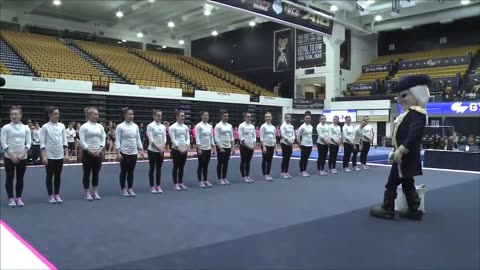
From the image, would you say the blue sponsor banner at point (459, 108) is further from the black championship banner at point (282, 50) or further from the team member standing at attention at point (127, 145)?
the team member standing at attention at point (127, 145)

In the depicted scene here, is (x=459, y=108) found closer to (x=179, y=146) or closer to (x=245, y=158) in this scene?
(x=245, y=158)

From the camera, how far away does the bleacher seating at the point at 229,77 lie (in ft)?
69.2

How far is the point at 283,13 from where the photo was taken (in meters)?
9.95

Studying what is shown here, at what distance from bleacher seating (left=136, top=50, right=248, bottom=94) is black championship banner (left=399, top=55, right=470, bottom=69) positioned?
850 centimetres

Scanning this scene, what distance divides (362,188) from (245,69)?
17.8m

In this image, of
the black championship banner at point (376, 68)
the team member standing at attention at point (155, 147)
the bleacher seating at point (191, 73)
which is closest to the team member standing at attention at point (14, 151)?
the team member standing at attention at point (155, 147)

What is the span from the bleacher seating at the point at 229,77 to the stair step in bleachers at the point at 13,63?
1041 centimetres

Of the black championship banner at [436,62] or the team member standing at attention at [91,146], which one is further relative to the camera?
the black championship banner at [436,62]

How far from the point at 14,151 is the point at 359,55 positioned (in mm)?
20071

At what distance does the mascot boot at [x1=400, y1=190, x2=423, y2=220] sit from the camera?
4102 millimetres

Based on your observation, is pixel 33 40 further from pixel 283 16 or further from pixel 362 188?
pixel 362 188

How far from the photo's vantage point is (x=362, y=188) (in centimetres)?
652

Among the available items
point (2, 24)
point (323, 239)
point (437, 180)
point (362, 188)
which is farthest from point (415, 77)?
point (2, 24)

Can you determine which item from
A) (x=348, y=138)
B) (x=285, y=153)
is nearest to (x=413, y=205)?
(x=285, y=153)
